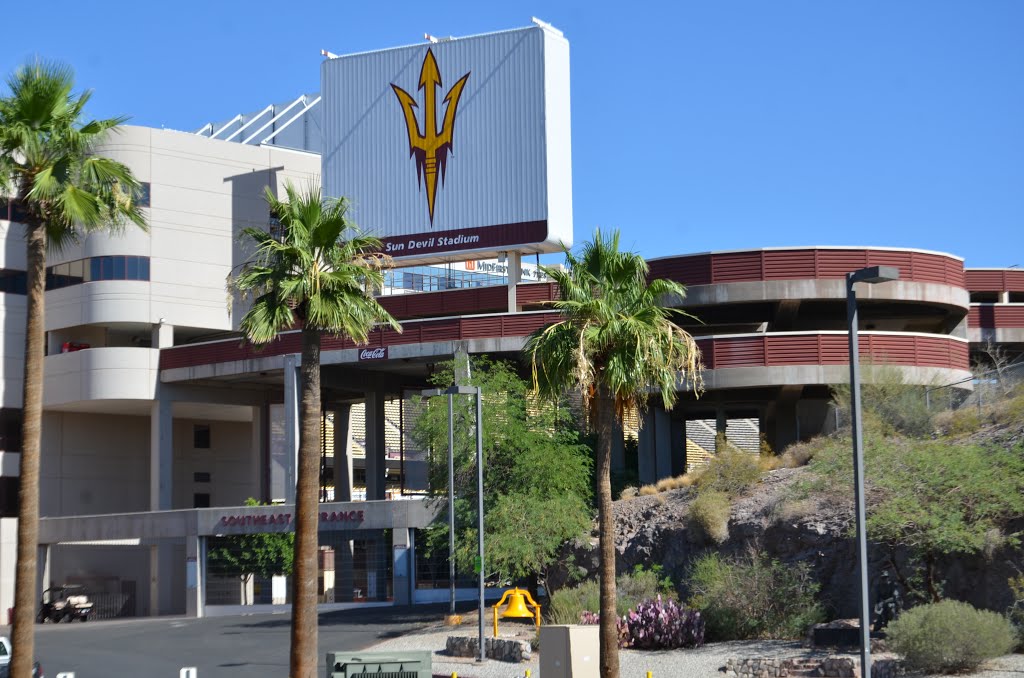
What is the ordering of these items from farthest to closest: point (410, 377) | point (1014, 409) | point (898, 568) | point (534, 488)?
point (410, 377)
point (534, 488)
point (1014, 409)
point (898, 568)

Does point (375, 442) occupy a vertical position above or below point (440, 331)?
below

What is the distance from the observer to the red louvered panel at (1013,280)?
62219mm

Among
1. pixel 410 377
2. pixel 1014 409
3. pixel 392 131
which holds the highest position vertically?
pixel 392 131

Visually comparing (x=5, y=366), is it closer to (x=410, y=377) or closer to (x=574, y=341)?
(x=410, y=377)

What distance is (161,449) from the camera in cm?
6556

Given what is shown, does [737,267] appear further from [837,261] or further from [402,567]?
[402,567]

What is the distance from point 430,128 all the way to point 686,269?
1437cm

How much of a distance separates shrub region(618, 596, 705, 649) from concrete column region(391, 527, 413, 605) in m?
21.0

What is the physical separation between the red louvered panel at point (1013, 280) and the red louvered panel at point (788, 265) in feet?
58.7

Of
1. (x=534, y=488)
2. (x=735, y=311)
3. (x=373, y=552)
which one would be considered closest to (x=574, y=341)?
(x=534, y=488)

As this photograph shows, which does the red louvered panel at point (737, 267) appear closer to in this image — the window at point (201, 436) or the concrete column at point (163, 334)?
the concrete column at point (163, 334)

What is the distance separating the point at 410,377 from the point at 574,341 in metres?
41.0

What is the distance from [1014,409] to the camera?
35.3 m

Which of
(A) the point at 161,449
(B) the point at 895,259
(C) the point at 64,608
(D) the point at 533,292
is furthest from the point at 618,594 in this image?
(C) the point at 64,608
